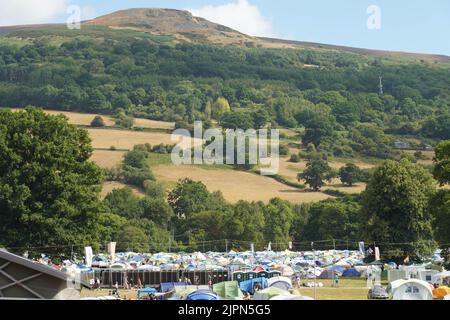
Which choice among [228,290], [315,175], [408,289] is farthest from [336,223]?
[228,290]

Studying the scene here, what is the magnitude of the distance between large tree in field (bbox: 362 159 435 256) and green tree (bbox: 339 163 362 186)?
116569 mm

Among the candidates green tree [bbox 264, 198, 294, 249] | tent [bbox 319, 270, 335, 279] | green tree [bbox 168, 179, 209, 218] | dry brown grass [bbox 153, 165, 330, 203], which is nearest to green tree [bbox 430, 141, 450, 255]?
tent [bbox 319, 270, 335, 279]

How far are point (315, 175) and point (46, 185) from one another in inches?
4767

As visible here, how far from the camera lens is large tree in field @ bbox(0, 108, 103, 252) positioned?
193 feet

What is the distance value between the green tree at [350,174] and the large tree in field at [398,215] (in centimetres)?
11657

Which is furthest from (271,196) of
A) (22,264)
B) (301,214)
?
(22,264)

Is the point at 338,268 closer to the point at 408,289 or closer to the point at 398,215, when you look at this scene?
the point at 398,215

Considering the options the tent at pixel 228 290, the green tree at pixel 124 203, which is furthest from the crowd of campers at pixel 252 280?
the green tree at pixel 124 203

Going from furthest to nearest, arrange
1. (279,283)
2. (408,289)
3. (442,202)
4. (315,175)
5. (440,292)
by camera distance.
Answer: (315,175), (442,202), (279,283), (408,289), (440,292)

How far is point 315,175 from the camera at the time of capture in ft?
585

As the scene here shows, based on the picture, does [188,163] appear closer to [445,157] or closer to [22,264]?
[445,157]

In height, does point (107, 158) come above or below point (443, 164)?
below

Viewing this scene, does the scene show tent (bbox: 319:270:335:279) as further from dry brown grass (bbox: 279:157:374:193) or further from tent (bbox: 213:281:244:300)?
dry brown grass (bbox: 279:157:374:193)

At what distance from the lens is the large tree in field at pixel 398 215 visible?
65.8m
